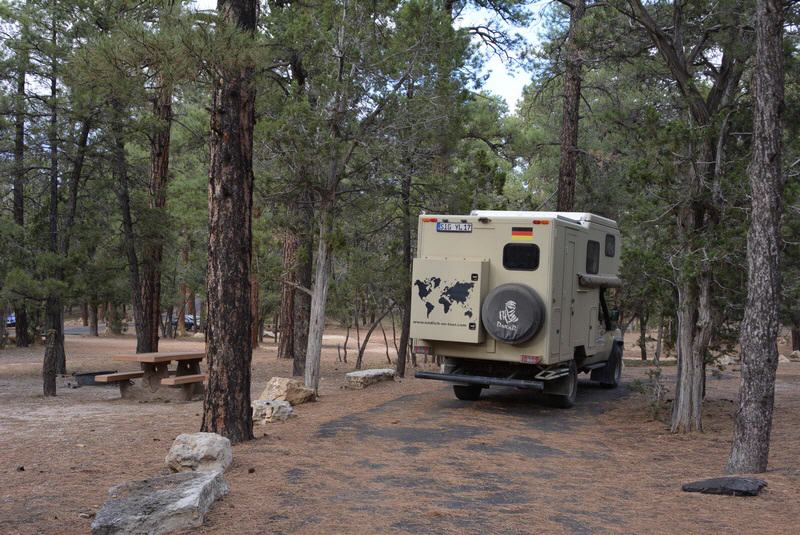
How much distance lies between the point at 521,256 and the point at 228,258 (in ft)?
14.4

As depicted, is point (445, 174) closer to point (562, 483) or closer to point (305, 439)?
point (305, 439)

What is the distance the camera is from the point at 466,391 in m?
12.3

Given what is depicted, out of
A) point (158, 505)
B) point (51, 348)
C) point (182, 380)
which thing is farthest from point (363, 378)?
point (158, 505)

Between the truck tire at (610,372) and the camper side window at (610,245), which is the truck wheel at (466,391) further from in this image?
the truck tire at (610,372)

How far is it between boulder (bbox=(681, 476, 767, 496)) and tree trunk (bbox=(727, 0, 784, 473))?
2.06 ft

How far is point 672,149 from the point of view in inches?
364

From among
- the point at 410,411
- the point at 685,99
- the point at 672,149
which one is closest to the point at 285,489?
the point at 410,411

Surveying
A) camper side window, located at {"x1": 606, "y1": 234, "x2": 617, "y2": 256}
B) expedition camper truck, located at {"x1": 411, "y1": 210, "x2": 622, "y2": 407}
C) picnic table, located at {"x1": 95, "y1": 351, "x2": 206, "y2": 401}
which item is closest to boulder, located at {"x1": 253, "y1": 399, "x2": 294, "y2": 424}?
expedition camper truck, located at {"x1": 411, "y1": 210, "x2": 622, "y2": 407}

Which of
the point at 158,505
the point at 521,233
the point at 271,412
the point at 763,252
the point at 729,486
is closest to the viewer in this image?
the point at 158,505

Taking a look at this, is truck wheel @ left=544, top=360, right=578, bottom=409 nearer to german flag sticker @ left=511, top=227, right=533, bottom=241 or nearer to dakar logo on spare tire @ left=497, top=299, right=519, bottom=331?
dakar logo on spare tire @ left=497, top=299, right=519, bottom=331

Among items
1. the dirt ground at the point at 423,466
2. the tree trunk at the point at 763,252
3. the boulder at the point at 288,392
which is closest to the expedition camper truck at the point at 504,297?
the dirt ground at the point at 423,466

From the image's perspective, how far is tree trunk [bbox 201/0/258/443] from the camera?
795cm

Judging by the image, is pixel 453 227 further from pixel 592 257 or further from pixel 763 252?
pixel 763 252

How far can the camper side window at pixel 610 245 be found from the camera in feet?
41.7
